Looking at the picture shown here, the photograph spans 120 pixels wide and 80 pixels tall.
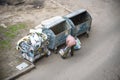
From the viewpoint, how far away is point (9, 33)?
614 inches

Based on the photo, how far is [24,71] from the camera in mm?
13062

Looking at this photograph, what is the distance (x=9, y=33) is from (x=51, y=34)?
9.51 feet

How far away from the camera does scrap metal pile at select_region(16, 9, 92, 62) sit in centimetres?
1351

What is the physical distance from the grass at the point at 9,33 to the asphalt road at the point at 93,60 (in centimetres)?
222

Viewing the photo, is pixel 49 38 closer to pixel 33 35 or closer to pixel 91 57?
pixel 33 35

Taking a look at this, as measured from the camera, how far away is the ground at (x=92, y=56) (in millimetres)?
13320

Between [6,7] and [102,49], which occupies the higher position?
[6,7]

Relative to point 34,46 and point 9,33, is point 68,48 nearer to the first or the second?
point 34,46

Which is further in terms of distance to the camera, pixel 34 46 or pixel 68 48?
pixel 68 48

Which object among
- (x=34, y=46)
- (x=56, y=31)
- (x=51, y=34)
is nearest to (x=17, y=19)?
(x=56, y=31)

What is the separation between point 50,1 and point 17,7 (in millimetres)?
2421

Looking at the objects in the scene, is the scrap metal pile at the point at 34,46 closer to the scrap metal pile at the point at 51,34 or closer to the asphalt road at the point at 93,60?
the scrap metal pile at the point at 51,34

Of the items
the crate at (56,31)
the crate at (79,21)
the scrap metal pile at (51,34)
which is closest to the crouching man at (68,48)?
the scrap metal pile at (51,34)

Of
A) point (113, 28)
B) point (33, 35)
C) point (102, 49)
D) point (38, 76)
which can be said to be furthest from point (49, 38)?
point (113, 28)
